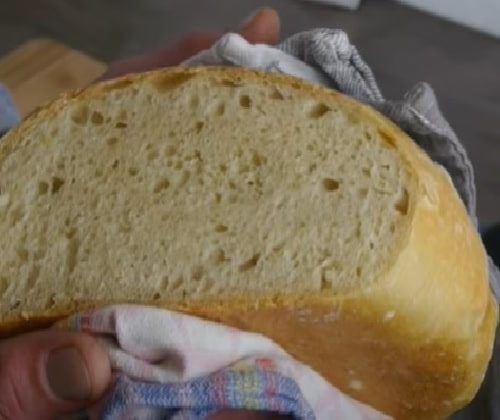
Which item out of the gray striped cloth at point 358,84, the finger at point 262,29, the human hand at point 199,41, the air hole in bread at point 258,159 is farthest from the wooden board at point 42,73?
the air hole in bread at point 258,159

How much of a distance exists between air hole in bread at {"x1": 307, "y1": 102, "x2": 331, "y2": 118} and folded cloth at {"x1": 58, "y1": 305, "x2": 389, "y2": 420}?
18cm

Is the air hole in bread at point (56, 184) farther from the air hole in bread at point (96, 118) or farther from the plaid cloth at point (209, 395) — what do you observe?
the plaid cloth at point (209, 395)

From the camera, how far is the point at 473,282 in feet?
2.33

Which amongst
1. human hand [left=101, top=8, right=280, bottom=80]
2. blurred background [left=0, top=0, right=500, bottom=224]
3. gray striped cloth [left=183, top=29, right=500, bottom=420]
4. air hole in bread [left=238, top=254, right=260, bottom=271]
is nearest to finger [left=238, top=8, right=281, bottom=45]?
human hand [left=101, top=8, right=280, bottom=80]

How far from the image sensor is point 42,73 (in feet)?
5.05

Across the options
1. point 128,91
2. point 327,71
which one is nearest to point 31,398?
point 128,91

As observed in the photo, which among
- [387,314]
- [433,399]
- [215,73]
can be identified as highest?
[215,73]

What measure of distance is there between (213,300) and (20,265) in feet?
0.51

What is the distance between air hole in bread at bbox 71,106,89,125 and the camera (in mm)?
761

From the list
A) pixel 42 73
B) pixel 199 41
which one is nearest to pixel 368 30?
pixel 42 73

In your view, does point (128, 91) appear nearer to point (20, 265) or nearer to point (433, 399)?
point (20, 265)

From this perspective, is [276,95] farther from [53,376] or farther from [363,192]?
[53,376]

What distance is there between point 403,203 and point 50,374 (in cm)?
28

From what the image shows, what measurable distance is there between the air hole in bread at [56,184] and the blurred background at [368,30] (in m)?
1.38
